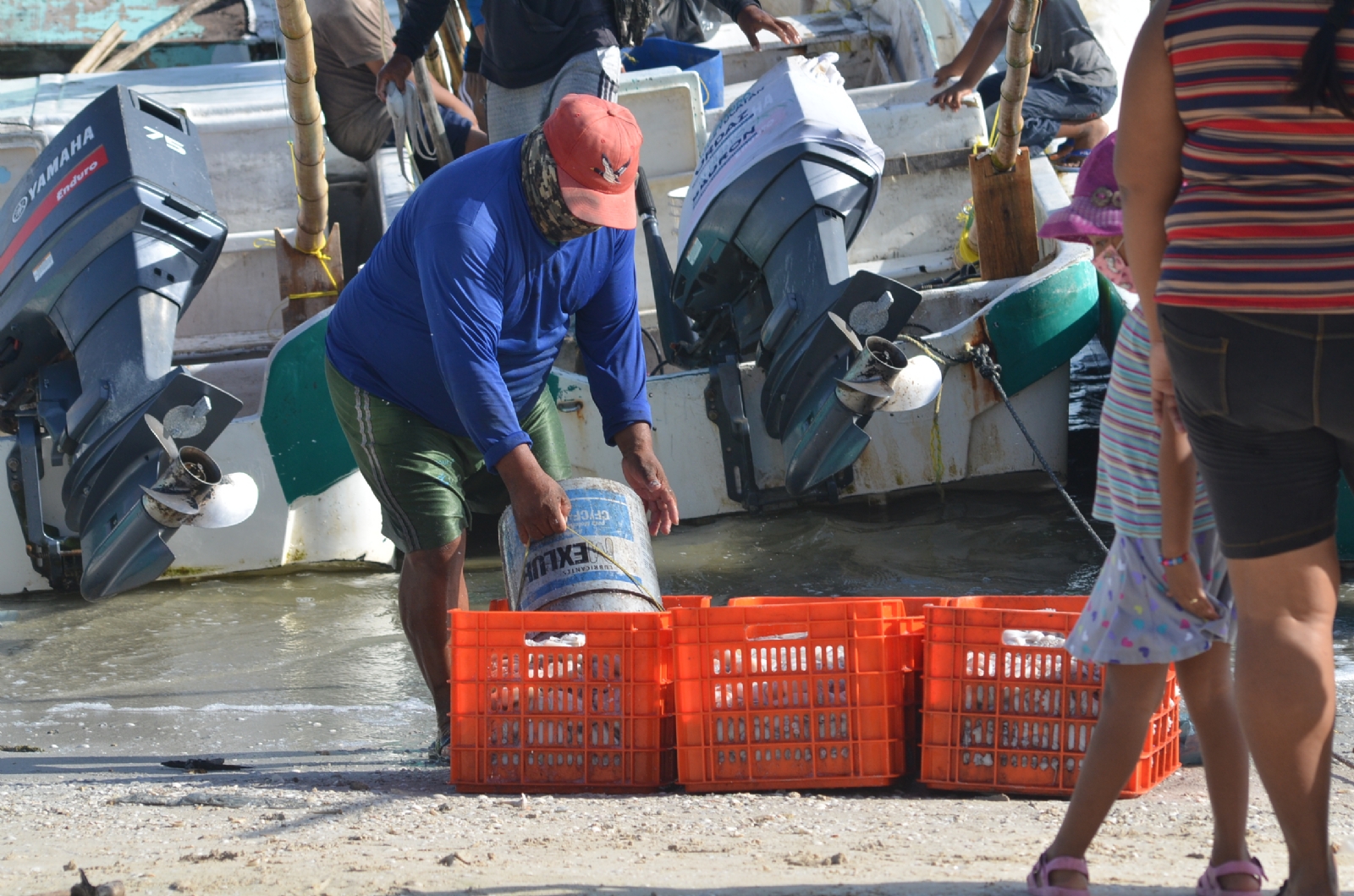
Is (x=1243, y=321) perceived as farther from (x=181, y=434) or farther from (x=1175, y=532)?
(x=181, y=434)

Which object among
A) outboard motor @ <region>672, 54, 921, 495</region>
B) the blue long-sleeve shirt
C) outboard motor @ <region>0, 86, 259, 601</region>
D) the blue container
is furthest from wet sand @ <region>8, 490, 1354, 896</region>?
the blue container

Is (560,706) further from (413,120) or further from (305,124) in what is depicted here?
(413,120)

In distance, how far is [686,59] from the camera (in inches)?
300

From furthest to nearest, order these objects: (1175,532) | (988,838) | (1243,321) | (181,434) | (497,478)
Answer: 1. (181,434)
2. (497,478)
3. (988,838)
4. (1175,532)
5. (1243,321)

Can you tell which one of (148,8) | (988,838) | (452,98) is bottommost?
(988,838)

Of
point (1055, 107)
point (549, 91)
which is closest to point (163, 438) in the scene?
point (549, 91)

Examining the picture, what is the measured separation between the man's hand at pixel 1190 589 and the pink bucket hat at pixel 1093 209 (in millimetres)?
554

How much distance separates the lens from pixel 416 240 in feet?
10.5

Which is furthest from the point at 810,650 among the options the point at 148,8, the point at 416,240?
the point at 148,8

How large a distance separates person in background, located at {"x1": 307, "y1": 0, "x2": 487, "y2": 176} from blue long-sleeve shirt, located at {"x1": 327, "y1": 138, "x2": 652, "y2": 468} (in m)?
3.29

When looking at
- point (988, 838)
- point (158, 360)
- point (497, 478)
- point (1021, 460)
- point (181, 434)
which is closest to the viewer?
point (988, 838)

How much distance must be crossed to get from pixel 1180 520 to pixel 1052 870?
57 centimetres

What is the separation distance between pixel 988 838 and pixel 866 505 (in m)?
3.73

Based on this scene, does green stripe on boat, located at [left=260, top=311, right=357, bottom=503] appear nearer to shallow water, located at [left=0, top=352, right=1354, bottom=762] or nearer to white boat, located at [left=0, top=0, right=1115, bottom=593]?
white boat, located at [left=0, top=0, right=1115, bottom=593]
